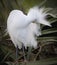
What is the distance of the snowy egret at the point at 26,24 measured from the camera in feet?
6.93

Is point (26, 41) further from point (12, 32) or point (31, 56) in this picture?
point (31, 56)

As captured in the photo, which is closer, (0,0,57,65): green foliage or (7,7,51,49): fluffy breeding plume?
(7,7,51,49): fluffy breeding plume

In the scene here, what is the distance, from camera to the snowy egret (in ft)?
6.93

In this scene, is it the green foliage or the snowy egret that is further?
the green foliage

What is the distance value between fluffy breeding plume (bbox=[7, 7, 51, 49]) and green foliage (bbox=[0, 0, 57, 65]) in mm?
118

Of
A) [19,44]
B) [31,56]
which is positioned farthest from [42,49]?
Answer: [19,44]

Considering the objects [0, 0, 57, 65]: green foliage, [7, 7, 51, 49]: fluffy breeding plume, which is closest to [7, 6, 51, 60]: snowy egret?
[7, 7, 51, 49]: fluffy breeding plume

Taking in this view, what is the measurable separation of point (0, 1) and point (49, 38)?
74 centimetres

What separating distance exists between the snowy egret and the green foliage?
118mm

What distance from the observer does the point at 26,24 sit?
2.15m

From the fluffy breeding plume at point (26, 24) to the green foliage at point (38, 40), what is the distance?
0.12 metres

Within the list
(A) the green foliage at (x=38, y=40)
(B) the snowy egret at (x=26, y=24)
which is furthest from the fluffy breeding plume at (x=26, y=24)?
(A) the green foliage at (x=38, y=40)

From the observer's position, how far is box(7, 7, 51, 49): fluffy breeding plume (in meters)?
2.11

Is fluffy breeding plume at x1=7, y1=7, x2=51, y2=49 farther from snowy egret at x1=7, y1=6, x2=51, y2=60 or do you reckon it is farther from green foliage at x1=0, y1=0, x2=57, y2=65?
green foliage at x1=0, y1=0, x2=57, y2=65
